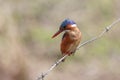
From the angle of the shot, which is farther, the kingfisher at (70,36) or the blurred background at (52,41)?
the blurred background at (52,41)

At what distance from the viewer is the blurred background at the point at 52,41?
729 centimetres

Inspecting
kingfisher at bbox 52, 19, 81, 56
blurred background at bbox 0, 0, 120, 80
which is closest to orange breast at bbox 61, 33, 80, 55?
kingfisher at bbox 52, 19, 81, 56

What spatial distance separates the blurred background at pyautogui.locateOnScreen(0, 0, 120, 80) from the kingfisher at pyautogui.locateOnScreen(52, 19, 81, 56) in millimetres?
3535

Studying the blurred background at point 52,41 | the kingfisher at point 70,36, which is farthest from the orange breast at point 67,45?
the blurred background at point 52,41

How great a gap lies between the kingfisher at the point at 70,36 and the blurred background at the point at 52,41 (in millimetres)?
3535

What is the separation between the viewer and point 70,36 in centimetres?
352

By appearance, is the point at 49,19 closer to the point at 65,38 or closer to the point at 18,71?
the point at 18,71

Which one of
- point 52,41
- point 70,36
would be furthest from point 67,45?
point 52,41

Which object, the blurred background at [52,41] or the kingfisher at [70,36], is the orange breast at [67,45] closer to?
the kingfisher at [70,36]

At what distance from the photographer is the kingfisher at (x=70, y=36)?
344 cm

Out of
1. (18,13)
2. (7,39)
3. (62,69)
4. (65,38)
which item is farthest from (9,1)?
(65,38)

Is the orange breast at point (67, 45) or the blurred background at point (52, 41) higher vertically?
the blurred background at point (52, 41)

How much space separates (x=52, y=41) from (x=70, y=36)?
4.14m

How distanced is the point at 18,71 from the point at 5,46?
0.42m
